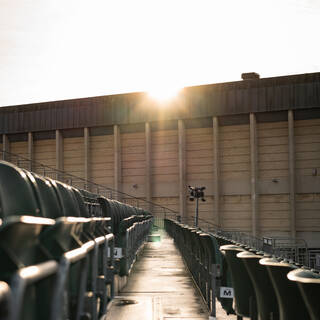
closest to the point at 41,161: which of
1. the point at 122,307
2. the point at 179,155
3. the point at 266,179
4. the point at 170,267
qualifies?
the point at 179,155

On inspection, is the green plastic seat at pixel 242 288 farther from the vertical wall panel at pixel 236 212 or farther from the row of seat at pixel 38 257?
the vertical wall panel at pixel 236 212

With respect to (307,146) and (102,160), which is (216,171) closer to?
(307,146)

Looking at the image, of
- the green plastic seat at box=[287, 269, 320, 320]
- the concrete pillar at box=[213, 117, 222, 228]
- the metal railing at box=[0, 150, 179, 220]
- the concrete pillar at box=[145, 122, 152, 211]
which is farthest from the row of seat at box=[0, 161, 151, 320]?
the concrete pillar at box=[145, 122, 152, 211]

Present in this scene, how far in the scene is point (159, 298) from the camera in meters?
5.35

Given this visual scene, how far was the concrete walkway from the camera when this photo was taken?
4.50m

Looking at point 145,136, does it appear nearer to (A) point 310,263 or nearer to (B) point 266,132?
(B) point 266,132

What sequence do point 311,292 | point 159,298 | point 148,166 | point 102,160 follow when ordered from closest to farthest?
point 311,292, point 159,298, point 148,166, point 102,160

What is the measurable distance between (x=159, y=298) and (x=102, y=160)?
24.9m

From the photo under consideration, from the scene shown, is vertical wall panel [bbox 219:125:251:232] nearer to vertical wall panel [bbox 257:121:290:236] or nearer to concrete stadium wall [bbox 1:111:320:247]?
concrete stadium wall [bbox 1:111:320:247]


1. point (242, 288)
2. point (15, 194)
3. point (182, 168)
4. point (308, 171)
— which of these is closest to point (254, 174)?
point (308, 171)

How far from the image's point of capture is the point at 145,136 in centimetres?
2889

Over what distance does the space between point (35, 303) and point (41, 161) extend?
3098 centimetres

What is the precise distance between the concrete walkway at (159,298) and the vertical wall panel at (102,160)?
21.8 metres

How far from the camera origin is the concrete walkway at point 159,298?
450cm
